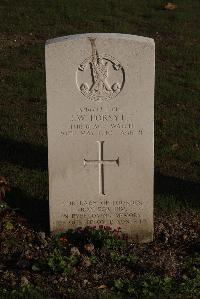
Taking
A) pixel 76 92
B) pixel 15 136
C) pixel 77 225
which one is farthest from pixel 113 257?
pixel 15 136

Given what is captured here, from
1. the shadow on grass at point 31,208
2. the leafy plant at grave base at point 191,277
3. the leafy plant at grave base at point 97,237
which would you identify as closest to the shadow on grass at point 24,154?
the shadow on grass at point 31,208

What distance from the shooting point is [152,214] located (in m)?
6.61

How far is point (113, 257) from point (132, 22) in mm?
8699

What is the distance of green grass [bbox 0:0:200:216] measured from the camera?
27.4ft

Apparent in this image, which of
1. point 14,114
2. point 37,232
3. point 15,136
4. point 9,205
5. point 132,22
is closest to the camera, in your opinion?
point 37,232

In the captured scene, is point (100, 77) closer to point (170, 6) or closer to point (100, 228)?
point (100, 228)

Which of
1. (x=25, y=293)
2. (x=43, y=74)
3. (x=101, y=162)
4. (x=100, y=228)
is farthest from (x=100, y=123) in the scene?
(x=43, y=74)

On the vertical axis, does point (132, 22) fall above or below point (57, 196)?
above

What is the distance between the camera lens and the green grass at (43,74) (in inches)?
329

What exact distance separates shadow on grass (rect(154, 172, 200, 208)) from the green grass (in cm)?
6

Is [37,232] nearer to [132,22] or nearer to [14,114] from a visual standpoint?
[14,114]

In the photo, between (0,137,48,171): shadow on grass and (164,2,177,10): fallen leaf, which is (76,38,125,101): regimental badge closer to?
(0,137,48,171): shadow on grass

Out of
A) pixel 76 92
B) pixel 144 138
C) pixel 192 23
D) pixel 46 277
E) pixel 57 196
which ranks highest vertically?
pixel 192 23

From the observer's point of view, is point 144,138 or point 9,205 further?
point 9,205
